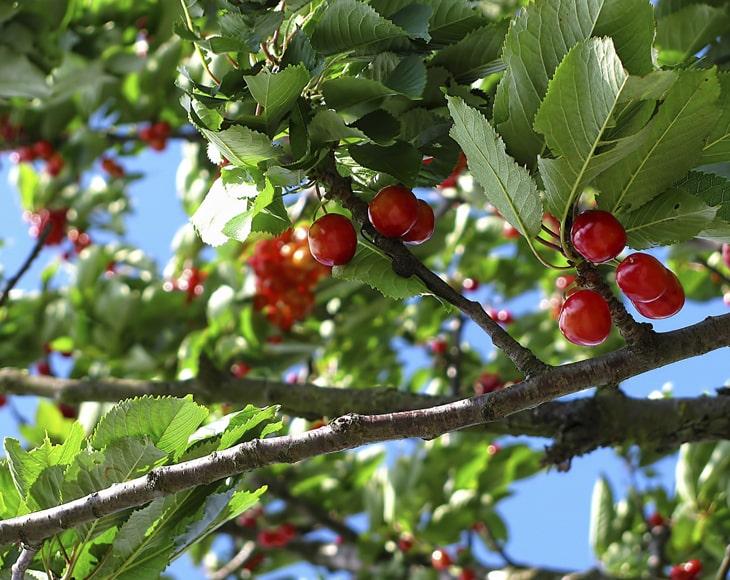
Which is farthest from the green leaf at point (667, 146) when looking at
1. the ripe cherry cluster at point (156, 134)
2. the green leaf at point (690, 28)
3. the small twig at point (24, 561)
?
the ripe cherry cluster at point (156, 134)

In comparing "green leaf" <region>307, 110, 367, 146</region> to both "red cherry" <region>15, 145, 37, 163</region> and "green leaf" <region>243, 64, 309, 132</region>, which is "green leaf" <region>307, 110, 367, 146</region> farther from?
"red cherry" <region>15, 145, 37, 163</region>

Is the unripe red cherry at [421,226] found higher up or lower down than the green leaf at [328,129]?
lower down

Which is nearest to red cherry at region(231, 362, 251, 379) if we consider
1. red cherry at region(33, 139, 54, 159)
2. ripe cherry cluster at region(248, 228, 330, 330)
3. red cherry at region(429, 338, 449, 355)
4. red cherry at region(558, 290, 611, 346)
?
ripe cherry cluster at region(248, 228, 330, 330)

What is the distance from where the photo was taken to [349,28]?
4.58ft

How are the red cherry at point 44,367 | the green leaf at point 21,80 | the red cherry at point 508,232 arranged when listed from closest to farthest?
the green leaf at point 21,80 → the red cherry at point 508,232 → the red cherry at point 44,367

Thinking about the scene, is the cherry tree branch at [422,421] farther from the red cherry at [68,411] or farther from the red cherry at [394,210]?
the red cherry at [68,411]

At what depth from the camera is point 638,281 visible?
1.22 metres

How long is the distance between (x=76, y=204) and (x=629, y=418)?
153 inches

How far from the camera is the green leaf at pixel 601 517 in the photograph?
4191 millimetres

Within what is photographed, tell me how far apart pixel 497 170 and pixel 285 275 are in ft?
7.84

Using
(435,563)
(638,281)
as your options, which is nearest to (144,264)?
(435,563)

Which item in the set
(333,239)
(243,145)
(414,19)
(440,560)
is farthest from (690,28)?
(440,560)

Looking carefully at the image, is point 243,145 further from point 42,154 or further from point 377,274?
point 42,154

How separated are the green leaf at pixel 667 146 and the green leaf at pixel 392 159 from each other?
1.08 feet
